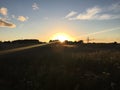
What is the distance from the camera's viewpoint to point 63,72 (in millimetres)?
12078

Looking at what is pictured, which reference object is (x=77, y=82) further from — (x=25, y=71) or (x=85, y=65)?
(x=85, y=65)

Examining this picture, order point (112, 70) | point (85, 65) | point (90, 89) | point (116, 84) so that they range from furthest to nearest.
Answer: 1. point (85, 65)
2. point (112, 70)
3. point (116, 84)
4. point (90, 89)

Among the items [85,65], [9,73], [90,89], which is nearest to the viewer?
[90,89]

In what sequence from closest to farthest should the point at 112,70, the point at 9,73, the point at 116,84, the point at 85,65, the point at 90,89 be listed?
the point at 90,89 → the point at 116,84 → the point at 9,73 → the point at 112,70 → the point at 85,65

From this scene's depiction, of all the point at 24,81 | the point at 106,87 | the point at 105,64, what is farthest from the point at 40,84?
the point at 105,64

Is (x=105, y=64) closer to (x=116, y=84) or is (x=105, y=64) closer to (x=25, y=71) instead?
(x=116, y=84)

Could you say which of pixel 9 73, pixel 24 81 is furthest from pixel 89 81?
pixel 9 73

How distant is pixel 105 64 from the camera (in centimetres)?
1550

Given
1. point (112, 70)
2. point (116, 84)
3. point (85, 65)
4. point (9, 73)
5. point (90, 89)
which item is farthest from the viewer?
point (85, 65)

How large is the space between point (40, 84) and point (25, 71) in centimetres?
237

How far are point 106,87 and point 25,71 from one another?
A: 185 inches

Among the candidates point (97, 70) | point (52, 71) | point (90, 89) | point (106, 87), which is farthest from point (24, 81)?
point (97, 70)

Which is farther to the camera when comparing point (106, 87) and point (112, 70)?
point (112, 70)

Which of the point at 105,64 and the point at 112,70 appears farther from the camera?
the point at 105,64
